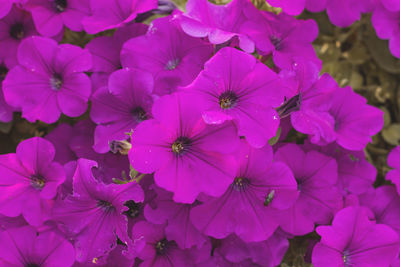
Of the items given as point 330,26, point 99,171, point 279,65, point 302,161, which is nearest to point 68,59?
point 99,171

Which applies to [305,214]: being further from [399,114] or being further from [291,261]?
[399,114]

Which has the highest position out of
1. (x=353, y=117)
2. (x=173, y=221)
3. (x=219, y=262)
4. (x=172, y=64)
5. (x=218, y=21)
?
(x=218, y=21)

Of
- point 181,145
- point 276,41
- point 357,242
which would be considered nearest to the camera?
point 181,145

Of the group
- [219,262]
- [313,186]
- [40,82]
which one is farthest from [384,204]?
[40,82]

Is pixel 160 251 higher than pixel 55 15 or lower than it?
lower

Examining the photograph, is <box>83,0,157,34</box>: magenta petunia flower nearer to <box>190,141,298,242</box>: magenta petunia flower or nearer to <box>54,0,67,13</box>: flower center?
<box>54,0,67,13</box>: flower center

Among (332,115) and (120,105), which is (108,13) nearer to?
(120,105)
